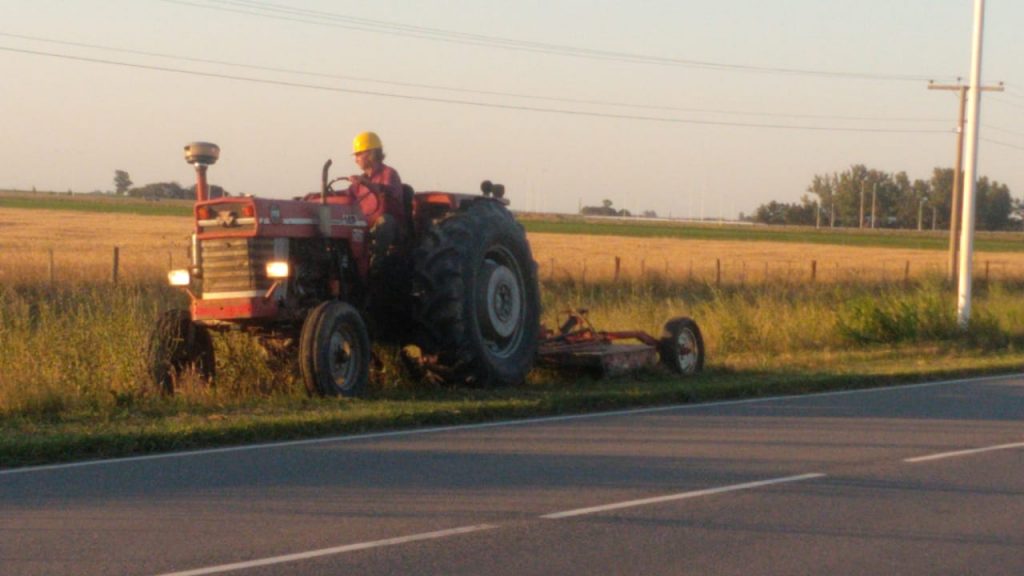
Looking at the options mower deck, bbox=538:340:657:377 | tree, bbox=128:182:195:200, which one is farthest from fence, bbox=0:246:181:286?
tree, bbox=128:182:195:200

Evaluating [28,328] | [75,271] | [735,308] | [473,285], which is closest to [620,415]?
[473,285]

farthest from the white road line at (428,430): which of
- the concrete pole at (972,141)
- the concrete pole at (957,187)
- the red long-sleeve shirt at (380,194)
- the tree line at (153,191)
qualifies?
the tree line at (153,191)

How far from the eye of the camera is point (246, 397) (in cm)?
1323

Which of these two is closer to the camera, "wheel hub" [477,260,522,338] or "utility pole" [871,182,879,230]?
"wheel hub" [477,260,522,338]

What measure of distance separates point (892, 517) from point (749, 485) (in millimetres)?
1212

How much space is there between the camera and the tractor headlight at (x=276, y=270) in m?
12.7

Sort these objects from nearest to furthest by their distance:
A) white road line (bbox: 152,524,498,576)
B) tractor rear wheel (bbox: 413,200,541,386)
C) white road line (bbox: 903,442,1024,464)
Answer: white road line (bbox: 152,524,498,576), white road line (bbox: 903,442,1024,464), tractor rear wheel (bbox: 413,200,541,386)

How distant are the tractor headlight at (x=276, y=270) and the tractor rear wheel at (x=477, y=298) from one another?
169 centimetres

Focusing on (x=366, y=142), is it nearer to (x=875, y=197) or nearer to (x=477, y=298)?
(x=477, y=298)

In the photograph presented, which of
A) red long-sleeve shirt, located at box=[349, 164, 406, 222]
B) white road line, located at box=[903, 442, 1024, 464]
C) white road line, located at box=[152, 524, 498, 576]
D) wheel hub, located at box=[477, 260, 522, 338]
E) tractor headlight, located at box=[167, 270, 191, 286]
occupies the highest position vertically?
red long-sleeve shirt, located at box=[349, 164, 406, 222]

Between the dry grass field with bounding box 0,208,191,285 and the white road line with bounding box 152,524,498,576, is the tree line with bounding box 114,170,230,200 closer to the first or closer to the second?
the dry grass field with bounding box 0,208,191,285

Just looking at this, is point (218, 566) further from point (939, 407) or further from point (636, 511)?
point (939, 407)

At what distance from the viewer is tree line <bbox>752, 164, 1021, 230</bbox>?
5157 inches

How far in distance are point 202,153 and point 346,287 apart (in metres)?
2.01
